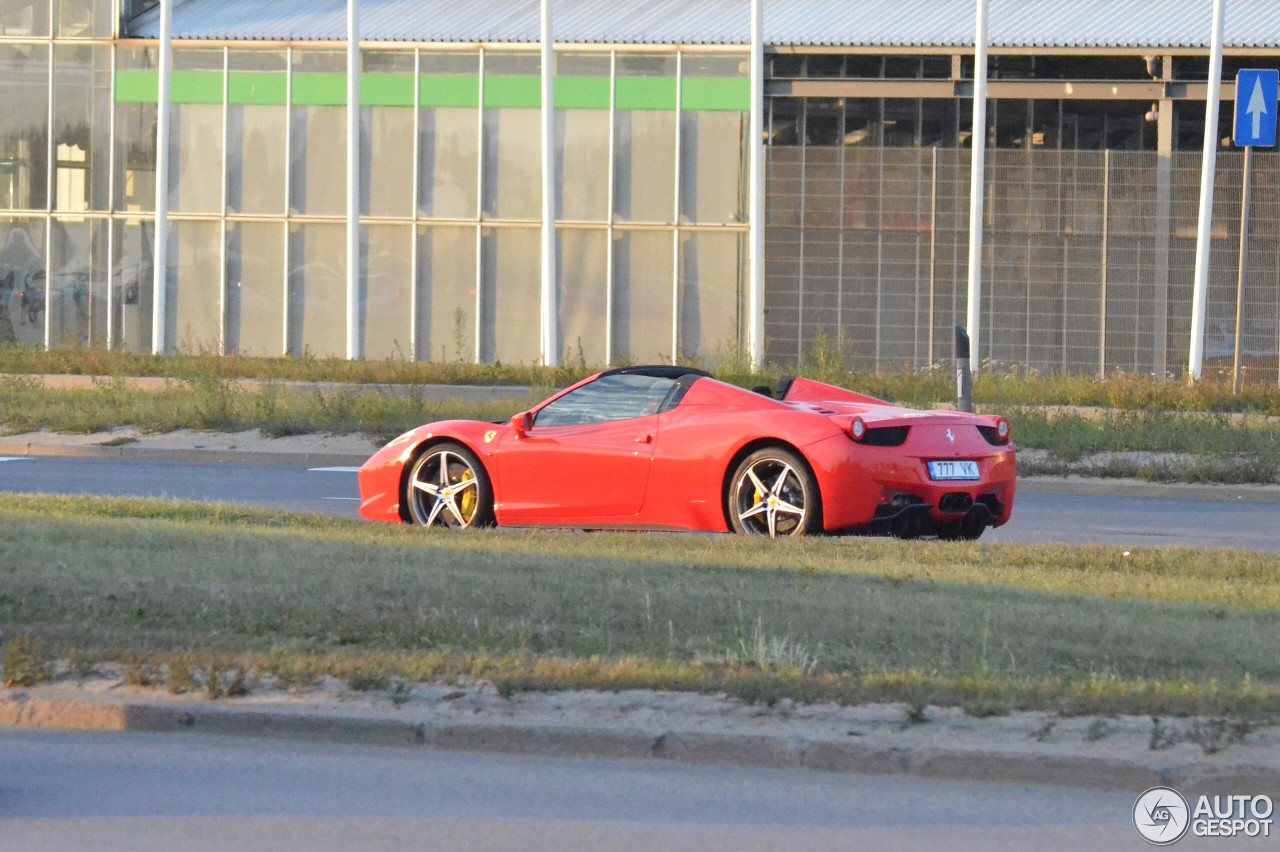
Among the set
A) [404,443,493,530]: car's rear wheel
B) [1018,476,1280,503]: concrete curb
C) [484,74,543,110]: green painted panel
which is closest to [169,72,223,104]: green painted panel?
[484,74,543,110]: green painted panel

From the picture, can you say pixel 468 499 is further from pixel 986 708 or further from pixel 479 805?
pixel 479 805

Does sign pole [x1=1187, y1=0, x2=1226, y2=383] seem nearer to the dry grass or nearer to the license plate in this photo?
the dry grass

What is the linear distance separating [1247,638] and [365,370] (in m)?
21.5

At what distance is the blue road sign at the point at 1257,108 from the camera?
2241 cm

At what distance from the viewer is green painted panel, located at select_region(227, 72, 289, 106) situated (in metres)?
→ 33.7

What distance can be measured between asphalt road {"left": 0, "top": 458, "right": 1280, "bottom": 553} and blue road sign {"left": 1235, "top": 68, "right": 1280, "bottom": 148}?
23.0 ft

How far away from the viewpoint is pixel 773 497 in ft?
36.8

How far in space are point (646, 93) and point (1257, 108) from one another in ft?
43.4

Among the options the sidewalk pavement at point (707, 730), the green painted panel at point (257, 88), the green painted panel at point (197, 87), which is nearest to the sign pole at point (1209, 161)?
the green painted panel at point (257, 88)

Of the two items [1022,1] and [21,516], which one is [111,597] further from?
[1022,1]

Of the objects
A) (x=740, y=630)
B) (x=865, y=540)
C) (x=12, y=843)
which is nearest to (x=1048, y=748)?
(x=740, y=630)

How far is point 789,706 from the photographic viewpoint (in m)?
6.32

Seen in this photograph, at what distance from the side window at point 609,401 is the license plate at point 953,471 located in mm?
1915

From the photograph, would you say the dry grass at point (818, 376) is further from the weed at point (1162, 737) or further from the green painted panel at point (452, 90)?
the weed at point (1162, 737)
